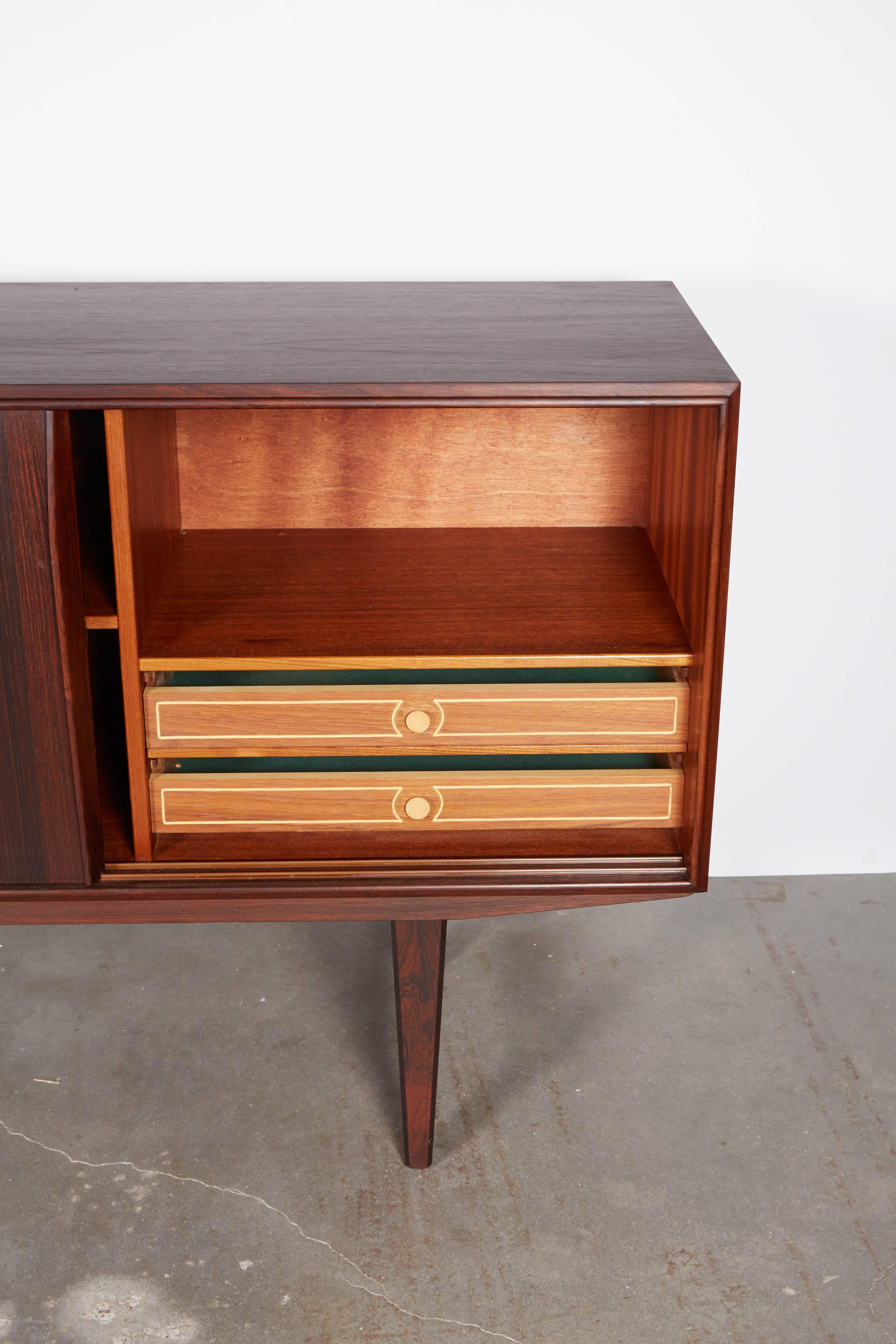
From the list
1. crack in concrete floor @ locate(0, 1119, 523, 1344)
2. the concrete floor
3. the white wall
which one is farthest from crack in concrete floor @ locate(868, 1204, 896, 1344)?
the white wall

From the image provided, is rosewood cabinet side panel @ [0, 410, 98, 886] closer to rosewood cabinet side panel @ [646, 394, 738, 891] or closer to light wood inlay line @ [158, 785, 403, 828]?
light wood inlay line @ [158, 785, 403, 828]

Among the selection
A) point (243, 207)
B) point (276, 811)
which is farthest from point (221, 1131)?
point (243, 207)

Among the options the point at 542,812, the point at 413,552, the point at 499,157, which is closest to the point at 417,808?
the point at 542,812

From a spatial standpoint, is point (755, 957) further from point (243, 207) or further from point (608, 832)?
point (243, 207)

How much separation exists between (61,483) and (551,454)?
29.4 inches

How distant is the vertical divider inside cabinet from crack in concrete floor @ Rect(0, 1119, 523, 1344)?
0.52 meters

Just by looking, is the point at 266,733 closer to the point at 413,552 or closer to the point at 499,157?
the point at 413,552

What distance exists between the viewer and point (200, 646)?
57.1 inches

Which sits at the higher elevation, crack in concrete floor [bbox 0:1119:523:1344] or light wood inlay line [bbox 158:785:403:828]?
light wood inlay line [bbox 158:785:403:828]

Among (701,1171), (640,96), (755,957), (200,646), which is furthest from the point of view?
(755,957)

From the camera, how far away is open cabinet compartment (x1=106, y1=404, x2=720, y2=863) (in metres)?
1.43

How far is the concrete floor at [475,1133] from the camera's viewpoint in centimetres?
157

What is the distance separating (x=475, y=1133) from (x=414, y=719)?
0.70m

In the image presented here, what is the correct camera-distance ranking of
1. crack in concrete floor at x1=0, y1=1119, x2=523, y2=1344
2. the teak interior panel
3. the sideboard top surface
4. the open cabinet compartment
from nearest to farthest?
the sideboard top surface
the open cabinet compartment
crack in concrete floor at x1=0, y1=1119, x2=523, y2=1344
the teak interior panel
